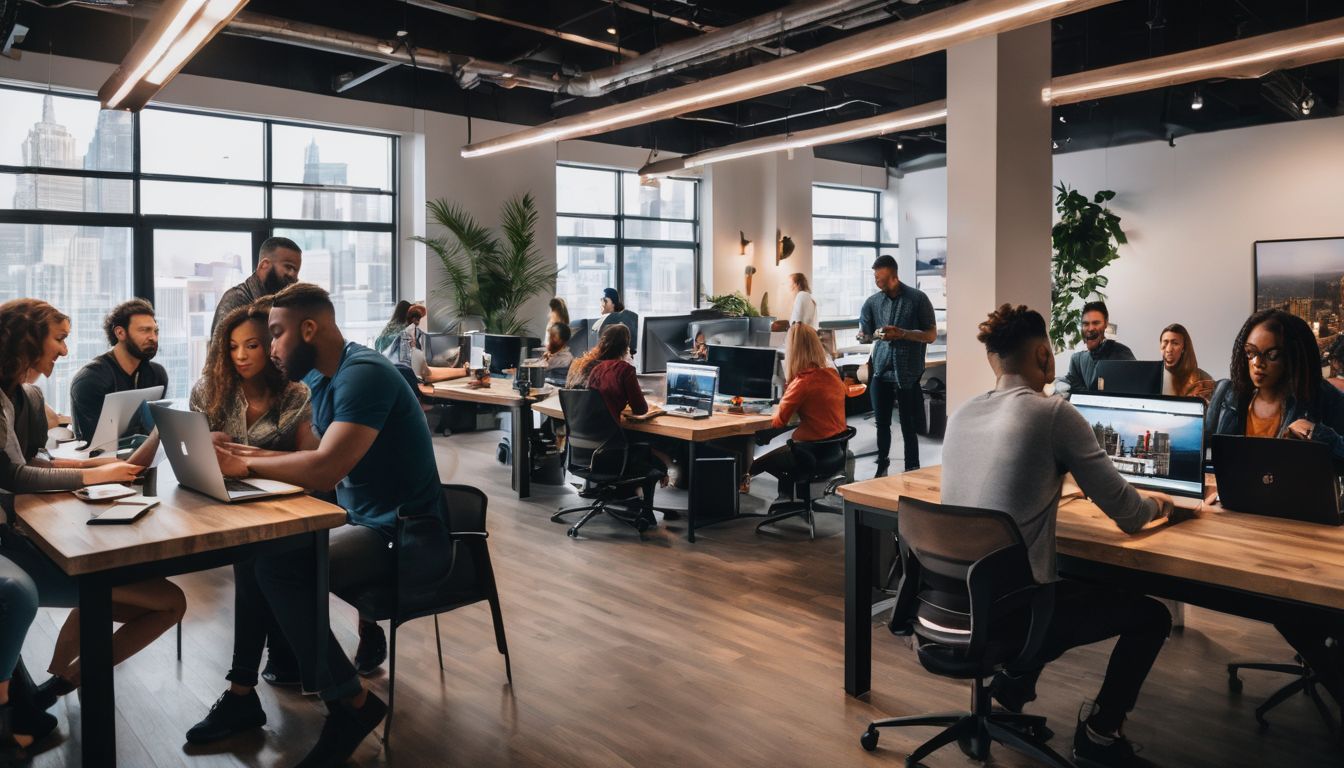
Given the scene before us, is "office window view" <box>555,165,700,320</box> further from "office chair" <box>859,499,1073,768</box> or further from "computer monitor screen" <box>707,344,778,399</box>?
"office chair" <box>859,499,1073,768</box>

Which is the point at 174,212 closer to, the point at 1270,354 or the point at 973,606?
the point at 973,606

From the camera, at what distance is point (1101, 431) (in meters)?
3.08

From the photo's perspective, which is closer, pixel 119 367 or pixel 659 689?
pixel 659 689

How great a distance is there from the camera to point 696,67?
8.95 metres

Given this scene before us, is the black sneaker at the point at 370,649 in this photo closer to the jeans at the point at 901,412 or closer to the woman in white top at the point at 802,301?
the jeans at the point at 901,412

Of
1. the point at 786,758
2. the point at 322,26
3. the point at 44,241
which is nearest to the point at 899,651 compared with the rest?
the point at 786,758

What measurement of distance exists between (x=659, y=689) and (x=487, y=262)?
7.70m

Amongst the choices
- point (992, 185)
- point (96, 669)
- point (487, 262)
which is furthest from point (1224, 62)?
point (487, 262)

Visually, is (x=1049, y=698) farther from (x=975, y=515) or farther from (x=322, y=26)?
(x=322, y=26)

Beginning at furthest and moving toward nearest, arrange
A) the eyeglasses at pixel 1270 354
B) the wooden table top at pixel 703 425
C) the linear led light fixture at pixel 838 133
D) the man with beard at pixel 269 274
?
1. the linear led light fixture at pixel 838 133
2. the wooden table top at pixel 703 425
3. the man with beard at pixel 269 274
4. the eyeglasses at pixel 1270 354

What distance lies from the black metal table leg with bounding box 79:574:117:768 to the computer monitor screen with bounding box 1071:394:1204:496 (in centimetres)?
294

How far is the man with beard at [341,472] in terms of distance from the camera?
9.02 ft

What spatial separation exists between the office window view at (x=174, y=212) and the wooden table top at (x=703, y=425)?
5.44 m

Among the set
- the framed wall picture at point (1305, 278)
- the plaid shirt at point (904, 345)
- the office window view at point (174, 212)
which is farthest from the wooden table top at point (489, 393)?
the framed wall picture at point (1305, 278)
